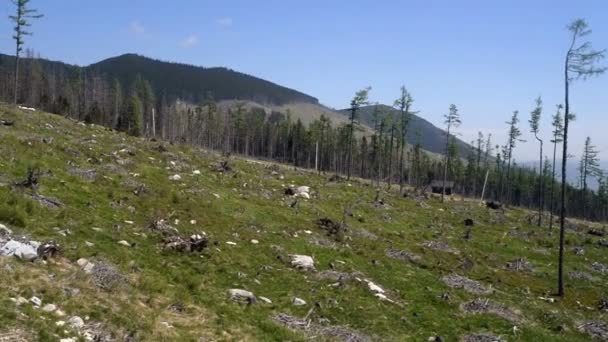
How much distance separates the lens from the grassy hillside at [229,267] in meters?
11.8

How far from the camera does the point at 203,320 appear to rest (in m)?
12.7

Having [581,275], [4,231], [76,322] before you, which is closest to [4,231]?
[4,231]

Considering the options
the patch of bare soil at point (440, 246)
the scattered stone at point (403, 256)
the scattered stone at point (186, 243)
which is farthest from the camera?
the patch of bare soil at point (440, 246)

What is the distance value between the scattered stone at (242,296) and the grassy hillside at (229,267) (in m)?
0.20

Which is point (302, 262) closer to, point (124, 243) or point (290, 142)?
point (124, 243)

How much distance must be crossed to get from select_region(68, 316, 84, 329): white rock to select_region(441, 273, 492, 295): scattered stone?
1715 centimetres

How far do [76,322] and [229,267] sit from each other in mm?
7801

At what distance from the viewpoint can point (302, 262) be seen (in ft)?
65.6

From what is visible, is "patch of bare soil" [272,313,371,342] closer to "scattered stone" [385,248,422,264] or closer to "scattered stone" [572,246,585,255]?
"scattered stone" [385,248,422,264]

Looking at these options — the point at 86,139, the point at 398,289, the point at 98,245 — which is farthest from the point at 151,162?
the point at 398,289

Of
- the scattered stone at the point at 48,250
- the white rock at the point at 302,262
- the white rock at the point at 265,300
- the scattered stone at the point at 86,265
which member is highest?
the scattered stone at the point at 48,250

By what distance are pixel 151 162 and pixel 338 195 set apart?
58.2ft

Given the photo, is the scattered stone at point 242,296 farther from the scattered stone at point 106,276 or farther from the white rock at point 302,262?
the white rock at point 302,262

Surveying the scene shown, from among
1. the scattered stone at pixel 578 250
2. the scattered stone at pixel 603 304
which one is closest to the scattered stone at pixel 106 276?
the scattered stone at pixel 603 304
